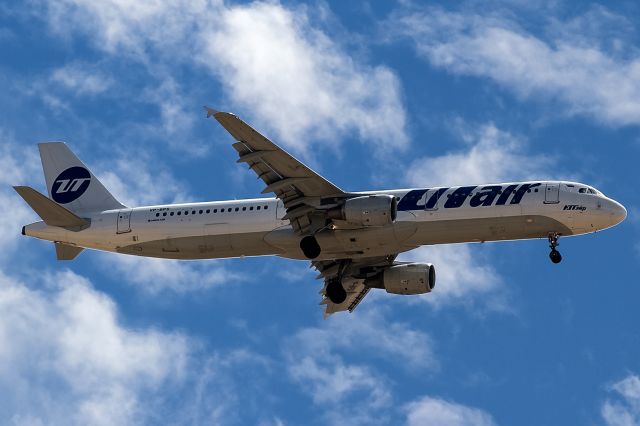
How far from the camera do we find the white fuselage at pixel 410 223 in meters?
61.2

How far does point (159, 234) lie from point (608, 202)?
77.6ft

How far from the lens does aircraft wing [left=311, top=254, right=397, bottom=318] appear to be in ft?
224

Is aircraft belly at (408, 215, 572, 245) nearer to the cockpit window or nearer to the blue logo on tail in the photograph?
the cockpit window

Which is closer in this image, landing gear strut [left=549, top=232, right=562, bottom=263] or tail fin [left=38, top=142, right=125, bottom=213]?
landing gear strut [left=549, top=232, right=562, bottom=263]

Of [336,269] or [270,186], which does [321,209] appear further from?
[336,269]

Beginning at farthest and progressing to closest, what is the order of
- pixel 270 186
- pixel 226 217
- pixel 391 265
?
pixel 391 265 → pixel 226 217 → pixel 270 186

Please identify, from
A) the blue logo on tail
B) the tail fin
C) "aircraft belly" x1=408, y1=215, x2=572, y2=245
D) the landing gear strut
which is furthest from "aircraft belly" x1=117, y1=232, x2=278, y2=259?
the landing gear strut

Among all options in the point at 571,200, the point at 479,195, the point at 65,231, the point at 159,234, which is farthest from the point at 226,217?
the point at 571,200

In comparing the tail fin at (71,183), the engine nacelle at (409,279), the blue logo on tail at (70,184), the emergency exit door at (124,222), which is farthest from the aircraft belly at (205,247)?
the engine nacelle at (409,279)

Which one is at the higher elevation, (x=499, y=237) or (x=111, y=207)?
(x=111, y=207)

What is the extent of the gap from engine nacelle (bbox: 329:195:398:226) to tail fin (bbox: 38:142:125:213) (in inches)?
603

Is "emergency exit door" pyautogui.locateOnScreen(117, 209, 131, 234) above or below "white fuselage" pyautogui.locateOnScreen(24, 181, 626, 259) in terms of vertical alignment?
above

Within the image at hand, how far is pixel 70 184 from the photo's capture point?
237ft

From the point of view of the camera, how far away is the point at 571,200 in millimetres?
61531
